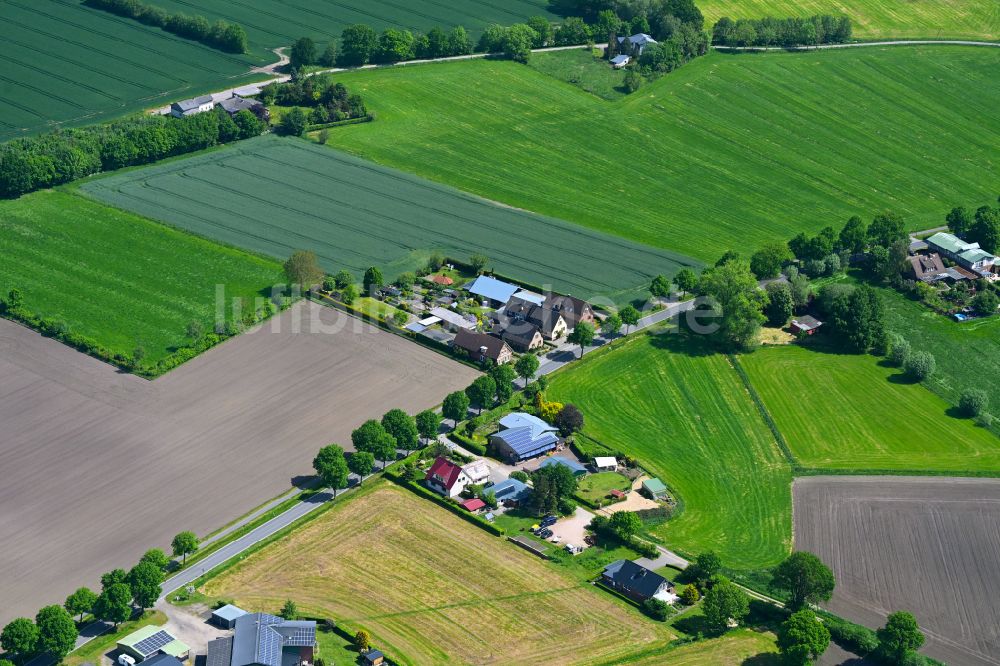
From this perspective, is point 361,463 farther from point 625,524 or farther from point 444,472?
point 625,524

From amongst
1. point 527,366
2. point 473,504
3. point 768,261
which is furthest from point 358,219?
point 473,504

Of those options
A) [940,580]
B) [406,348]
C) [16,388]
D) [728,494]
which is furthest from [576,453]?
[16,388]

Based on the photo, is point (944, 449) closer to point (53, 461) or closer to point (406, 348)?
point (406, 348)

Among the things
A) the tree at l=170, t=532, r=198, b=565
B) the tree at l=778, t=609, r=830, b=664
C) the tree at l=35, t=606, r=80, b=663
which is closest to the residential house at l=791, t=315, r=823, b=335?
the tree at l=778, t=609, r=830, b=664

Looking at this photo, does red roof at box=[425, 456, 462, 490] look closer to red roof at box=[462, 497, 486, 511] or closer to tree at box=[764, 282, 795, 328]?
red roof at box=[462, 497, 486, 511]

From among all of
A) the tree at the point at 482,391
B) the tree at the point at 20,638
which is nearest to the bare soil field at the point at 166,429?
the tree at the point at 482,391

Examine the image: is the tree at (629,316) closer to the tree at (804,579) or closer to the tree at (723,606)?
the tree at (804,579)

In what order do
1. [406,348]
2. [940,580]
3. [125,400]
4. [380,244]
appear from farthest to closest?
1. [380,244]
2. [406,348]
3. [125,400]
4. [940,580]
